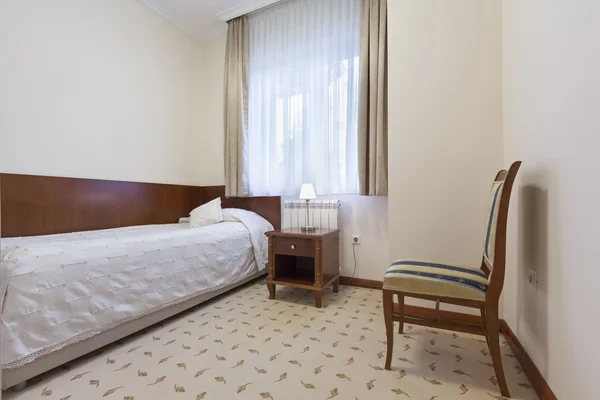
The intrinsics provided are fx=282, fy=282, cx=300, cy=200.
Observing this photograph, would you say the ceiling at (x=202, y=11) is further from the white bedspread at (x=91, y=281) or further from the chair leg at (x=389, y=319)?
the chair leg at (x=389, y=319)

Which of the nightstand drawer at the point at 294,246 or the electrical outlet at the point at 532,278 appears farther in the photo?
the nightstand drawer at the point at 294,246

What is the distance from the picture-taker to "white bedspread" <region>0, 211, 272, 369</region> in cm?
126

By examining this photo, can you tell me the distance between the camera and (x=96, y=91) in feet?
8.49

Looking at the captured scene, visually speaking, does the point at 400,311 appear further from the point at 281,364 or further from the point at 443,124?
the point at 443,124

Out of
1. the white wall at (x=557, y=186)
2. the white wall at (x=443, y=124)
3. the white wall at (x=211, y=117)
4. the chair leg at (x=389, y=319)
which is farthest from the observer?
the white wall at (x=211, y=117)

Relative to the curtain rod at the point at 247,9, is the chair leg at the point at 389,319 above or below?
below

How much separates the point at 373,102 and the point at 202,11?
2260 millimetres

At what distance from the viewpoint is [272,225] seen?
10.3ft

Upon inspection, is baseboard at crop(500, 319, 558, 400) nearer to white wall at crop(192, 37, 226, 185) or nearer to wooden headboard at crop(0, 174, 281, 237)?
wooden headboard at crop(0, 174, 281, 237)

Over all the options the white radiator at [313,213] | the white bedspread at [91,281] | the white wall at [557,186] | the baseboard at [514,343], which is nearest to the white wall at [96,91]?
the white bedspread at [91,281]

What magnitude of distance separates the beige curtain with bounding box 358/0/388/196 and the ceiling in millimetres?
1173

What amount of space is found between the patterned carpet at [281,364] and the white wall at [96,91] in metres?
1.66

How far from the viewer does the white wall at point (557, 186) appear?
909 mm

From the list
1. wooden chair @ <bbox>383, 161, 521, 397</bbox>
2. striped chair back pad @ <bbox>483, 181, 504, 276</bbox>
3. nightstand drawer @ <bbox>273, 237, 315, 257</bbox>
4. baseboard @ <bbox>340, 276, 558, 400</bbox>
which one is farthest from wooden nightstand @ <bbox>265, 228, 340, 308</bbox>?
striped chair back pad @ <bbox>483, 181, 504, 276</bbox>
